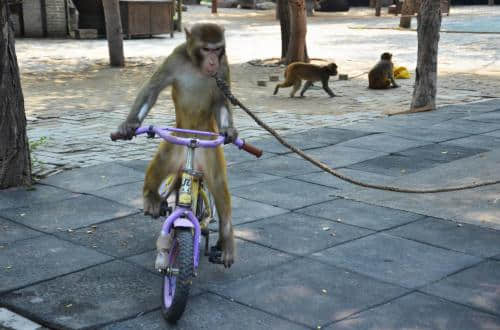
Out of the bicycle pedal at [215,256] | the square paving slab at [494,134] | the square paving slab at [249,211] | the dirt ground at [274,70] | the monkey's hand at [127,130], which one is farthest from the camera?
the dirt ground at [274,70]

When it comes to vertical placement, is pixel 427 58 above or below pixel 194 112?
below

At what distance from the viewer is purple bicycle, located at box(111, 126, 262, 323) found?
4535mm

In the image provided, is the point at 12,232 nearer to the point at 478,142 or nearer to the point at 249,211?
the point at 249,211

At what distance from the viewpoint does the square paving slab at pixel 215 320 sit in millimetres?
4594

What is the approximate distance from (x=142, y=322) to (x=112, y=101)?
979cm

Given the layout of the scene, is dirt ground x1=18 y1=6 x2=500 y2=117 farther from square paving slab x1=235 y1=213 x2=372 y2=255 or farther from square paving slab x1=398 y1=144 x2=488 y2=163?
square paving slab x1=235 y1=213 x2=372 y2=255

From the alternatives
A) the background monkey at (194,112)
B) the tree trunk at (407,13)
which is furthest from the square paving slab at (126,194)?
the tree trunk at (407,13)

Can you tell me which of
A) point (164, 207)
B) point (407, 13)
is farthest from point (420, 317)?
point (407, 13)

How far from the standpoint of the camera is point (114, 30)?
18844 mm

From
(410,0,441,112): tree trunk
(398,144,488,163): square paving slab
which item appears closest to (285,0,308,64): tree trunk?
(410,0,441,112): tree trunk

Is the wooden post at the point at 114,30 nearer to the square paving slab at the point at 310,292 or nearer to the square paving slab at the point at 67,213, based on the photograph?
the square paving slab at the point at 67,213

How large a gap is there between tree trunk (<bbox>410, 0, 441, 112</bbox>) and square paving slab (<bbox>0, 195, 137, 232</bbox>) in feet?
21.6

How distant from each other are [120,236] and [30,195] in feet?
5.44

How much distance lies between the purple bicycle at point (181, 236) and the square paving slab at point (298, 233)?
46.4 inches
